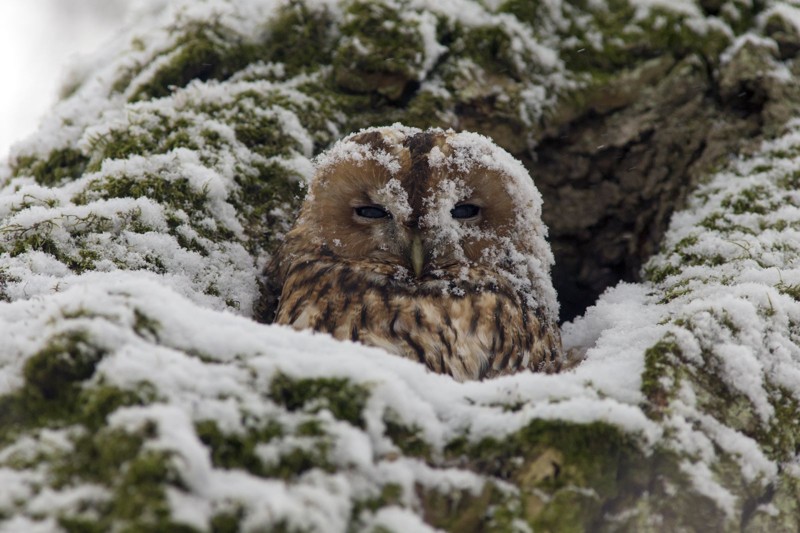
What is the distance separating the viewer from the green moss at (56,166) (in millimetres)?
3303

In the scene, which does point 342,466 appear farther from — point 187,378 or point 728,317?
point 728,317

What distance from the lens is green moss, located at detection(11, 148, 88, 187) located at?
130 inches

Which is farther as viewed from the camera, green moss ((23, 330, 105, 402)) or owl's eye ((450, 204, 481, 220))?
owl's eye ((450, 204, 481, 220))

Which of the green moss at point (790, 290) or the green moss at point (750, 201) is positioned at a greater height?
the green moss at point (750, 201)

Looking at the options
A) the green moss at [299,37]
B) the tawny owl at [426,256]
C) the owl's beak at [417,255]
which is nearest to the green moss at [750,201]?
the tawny owl at [426,256]

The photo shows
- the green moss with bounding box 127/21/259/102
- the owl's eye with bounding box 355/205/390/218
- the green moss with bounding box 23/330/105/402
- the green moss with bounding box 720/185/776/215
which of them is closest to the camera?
the green moss with bounding box 23/330/105/402

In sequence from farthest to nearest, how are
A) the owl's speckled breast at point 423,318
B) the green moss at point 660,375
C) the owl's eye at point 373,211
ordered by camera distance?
the owl's eye at point 373,211 → the owl's speckled breast at point 423,318 → the green moss at point 660,375

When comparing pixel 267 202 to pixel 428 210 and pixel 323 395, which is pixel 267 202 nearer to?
pixel 428 210

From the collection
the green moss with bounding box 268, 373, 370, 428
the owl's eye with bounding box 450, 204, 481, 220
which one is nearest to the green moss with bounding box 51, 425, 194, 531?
the green moss with bounding box 268, 373, 370, 428

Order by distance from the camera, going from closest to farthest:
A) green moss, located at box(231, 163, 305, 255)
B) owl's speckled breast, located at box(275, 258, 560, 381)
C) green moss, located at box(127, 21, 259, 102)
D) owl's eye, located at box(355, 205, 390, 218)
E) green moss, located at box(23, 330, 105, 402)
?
1. green moss, located at box(23, 330, 105, 402)
2. owl's speckled breast, located at box(275, 258, 560, 381)
3. owl's eye, located at box(355, 205, 390, 218)
4. green moss, located at box(231, 163, 305, 255)
5. green moss, located at box(127, 21, 259, 102)

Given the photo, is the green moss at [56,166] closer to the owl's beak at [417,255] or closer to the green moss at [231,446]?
the owl's beak at [417,255]

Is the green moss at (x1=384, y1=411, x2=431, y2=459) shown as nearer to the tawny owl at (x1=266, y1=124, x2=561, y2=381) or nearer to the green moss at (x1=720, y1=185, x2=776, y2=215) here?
the tawny owl at (x1=266, y1=124, x2=561, y2=381)

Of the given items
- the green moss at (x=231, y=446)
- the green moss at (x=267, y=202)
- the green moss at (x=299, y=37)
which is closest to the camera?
the green moss at (x=231, y=446)

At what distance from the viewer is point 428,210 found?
2.57m
